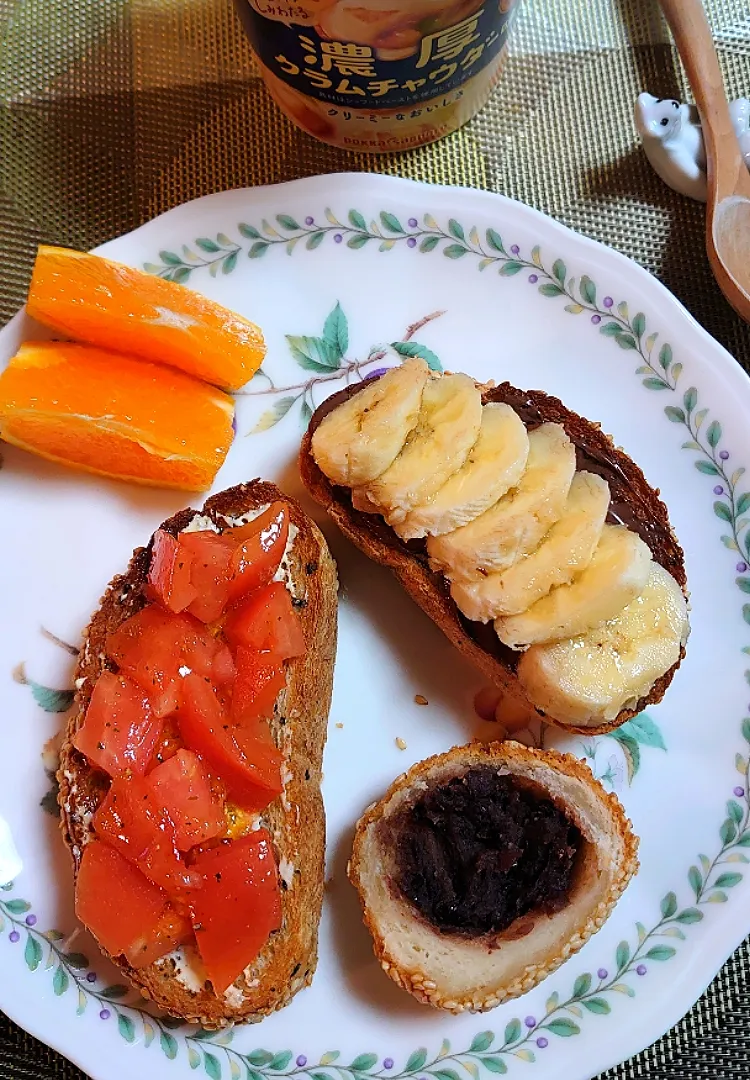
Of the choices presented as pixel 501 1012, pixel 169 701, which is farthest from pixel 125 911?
pixel 501 1012

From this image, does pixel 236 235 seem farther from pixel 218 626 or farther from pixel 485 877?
pixel 485 877

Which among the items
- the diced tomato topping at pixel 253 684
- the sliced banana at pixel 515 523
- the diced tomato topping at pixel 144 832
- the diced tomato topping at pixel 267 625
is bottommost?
the diced tomato topping at pixel 144 832

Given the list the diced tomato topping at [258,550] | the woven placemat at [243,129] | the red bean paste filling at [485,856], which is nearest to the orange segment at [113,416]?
the diced tomato topping at [258,550]

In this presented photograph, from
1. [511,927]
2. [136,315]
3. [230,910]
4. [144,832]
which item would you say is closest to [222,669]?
[144,832]

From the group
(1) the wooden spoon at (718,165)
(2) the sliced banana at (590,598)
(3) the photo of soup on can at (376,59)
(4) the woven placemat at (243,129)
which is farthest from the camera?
(4) the woven placemat at (243,129)

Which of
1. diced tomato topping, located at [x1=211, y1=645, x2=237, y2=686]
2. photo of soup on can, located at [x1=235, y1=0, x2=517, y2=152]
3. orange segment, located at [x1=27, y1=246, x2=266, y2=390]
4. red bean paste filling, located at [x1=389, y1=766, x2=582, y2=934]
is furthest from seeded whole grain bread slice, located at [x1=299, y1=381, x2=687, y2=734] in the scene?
photo of soup on can, located at [x1=235, y1=0, x2=517, y2=152]

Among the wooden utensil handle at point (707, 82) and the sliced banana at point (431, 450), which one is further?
the wooden utensil handle at point (707, 82)

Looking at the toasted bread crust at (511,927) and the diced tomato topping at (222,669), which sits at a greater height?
the diced tomato topping at (222,669)

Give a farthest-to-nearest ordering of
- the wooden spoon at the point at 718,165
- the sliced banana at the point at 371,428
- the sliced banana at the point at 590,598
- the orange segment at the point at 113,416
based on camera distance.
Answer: the wooden spoon at the point at 718,165
the orange segment at the point at 113,416
the sliced banana at the point at 371,428
the sliced banana at the point at 590,598

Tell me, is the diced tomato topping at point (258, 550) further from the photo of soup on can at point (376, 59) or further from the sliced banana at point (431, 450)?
the photo of soup on can at point (376, 59)

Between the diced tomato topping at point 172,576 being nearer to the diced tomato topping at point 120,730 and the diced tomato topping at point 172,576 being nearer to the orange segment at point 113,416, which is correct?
the diced tomato topping at point 120,730
